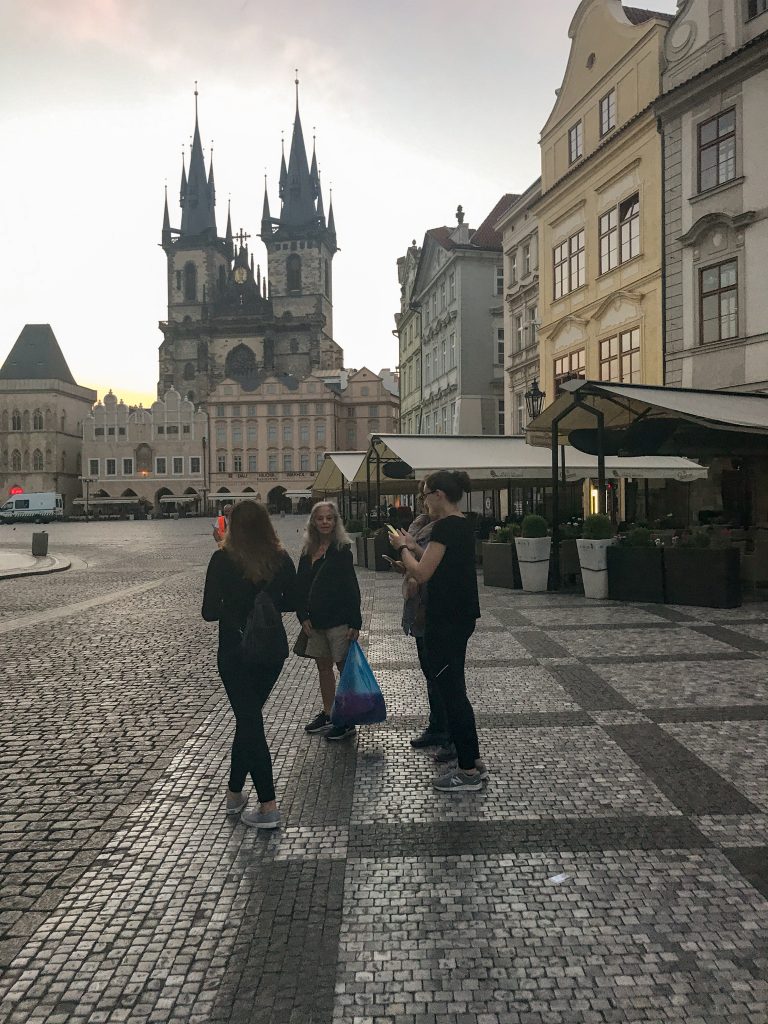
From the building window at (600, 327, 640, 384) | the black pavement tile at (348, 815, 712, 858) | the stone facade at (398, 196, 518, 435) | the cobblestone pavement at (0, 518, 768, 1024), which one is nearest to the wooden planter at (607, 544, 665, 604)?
the cobblestone pavement at (0, 518, 768, 1024)

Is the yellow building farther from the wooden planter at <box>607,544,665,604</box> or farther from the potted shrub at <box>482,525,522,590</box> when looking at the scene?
the wooden planter at <box>607,544,665,604</box>

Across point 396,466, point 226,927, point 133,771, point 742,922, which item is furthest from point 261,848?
point 396,466

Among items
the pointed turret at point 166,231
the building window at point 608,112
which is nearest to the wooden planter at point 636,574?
the building window at point 608,112

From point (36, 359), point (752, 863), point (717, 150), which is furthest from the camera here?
point (36, 359)

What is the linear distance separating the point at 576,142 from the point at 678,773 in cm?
2434

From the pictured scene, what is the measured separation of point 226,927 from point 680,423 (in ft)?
36.8

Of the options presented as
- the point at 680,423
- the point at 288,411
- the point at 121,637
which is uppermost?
the point at 288,411

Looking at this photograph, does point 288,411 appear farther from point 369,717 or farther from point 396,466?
point 369,717

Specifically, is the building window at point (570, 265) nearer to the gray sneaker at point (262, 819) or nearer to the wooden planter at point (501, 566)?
the wooden planter at point (501, 566)

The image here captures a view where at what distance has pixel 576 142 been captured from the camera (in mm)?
24766

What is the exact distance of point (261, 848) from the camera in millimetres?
3658

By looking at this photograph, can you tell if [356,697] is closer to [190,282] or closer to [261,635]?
[261,635]

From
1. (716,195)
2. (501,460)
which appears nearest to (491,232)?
(716,195)

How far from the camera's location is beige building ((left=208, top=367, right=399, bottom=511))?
90.2m
